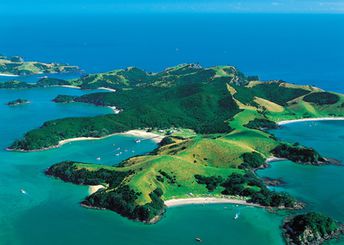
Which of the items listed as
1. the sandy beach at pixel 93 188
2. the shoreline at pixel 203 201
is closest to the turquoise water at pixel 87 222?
the sandy beach at pixel 93 188

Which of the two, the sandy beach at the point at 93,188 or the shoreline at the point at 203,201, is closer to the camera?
the shoreline at the point at 203,201

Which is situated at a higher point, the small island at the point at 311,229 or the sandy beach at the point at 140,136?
the small island at the point at 311,229

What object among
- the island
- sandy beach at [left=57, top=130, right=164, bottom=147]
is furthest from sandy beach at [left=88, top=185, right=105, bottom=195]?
sandy beach at [left=57, top=130, right=164, bottom=147]

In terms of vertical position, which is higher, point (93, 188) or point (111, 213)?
point (111, 213)

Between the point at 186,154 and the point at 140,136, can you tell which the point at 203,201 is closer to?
the point at 186,154

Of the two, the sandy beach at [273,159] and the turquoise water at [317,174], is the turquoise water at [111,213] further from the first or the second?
the sandy beach at [273,159]

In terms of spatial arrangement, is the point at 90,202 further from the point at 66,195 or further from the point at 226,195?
the point at 226,195

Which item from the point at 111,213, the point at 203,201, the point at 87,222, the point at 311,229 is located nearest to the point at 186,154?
the point at 203,201

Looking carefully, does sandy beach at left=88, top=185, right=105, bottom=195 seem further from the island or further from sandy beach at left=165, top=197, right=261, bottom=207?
sandy beach at left=165, top=197, right=261, bottom=207

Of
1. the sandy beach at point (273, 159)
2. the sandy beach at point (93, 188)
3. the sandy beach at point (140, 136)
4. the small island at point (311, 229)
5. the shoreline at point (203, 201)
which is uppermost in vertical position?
the small island at point (311, 229)
